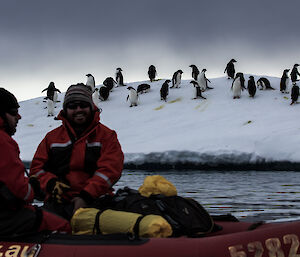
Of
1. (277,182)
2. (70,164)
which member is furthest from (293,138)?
(70,164)

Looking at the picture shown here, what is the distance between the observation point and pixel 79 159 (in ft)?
9.82

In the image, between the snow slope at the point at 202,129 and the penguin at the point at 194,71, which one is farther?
the penguin at the point at 194,71

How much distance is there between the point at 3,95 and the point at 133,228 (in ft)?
3.35

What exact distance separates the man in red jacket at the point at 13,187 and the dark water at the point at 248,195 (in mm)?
2451

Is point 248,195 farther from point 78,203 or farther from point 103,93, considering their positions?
point 103,93

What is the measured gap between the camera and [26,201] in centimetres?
238

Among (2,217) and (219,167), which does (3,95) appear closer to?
(2,217)

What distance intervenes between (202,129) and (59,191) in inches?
536

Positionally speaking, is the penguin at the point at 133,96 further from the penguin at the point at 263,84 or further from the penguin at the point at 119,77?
the penguin at the point at 263,84

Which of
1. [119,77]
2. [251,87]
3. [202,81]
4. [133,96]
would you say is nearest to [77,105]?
[251,87]

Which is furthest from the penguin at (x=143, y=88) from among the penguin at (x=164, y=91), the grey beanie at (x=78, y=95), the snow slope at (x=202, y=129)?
the grey beanie at (x=78, y=95)

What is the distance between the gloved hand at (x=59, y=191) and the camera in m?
2.92

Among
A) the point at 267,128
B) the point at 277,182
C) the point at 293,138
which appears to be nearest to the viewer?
the point at 277,182

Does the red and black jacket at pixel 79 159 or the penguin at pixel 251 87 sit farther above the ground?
the penguin at pixel 251 87
